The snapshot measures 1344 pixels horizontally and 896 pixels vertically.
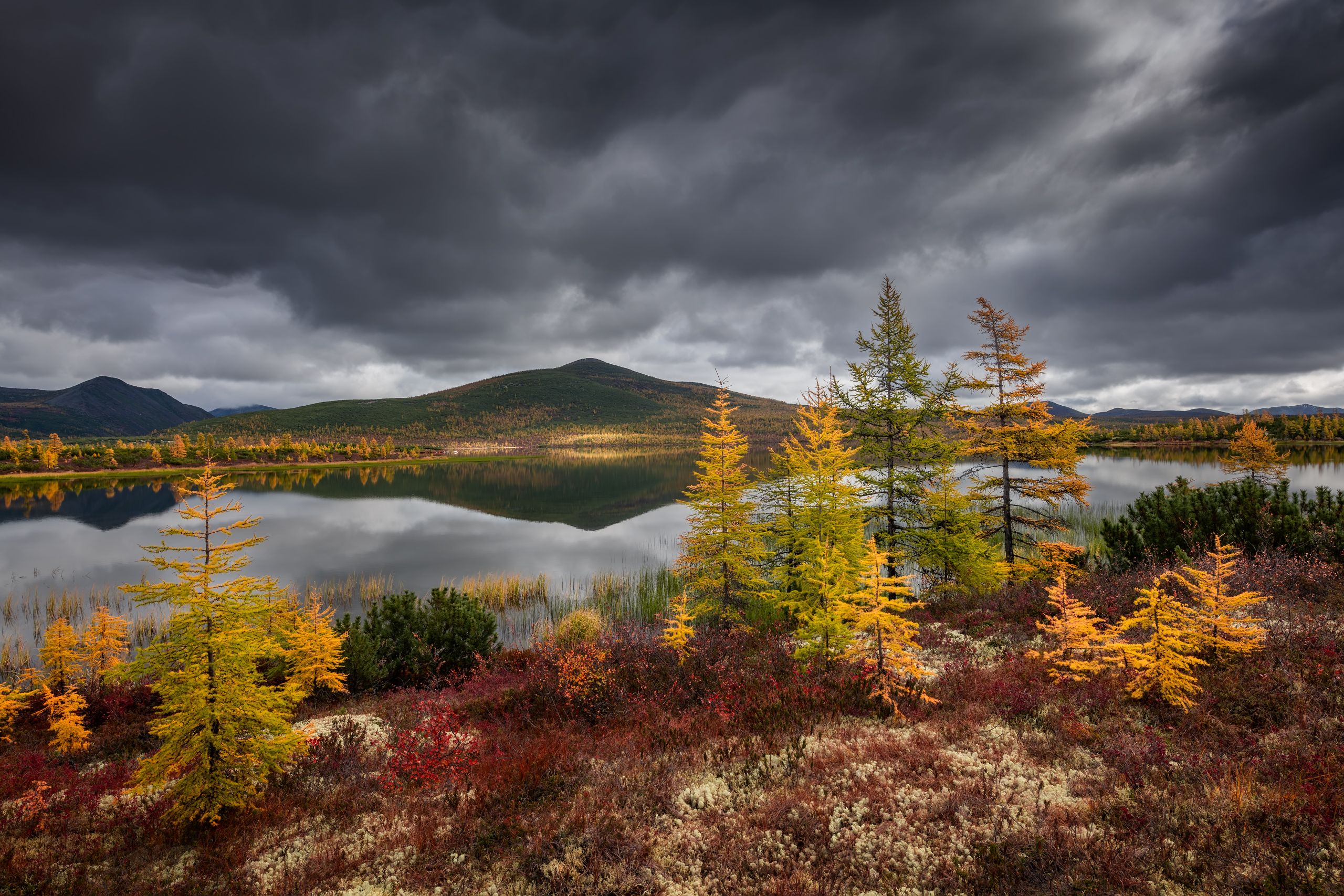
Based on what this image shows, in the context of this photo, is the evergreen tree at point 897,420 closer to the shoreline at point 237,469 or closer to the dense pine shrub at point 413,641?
the dense pine shrub at point 413,641

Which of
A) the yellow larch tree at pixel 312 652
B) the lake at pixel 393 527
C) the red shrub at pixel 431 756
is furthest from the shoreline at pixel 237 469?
the red shrub at pixel 431 756

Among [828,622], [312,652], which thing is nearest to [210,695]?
[312,652]

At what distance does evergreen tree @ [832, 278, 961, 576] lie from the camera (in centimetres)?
1856

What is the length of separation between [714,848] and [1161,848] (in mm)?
3857

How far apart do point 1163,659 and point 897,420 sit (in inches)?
501

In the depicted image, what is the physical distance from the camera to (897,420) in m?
19.0

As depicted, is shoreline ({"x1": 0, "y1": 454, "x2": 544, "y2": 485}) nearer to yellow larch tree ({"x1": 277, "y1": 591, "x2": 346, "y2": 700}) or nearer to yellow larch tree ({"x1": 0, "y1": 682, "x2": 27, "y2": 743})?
yellow larch tree ({"x1": 0, "y1": 682, "x2": 27, "y2": 743})

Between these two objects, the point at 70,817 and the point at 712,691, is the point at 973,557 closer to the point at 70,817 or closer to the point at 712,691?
the point at 712,691

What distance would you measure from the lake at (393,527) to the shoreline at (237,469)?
507 cm

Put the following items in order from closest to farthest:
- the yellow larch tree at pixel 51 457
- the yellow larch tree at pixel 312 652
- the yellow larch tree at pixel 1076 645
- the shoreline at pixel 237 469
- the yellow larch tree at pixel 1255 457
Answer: the yellow larch tree at pixel 1076 645 → the yellow larch tree at pixel 312 652 → the yellow larch tree at pixel 1255 457 → the shoreline at pixel 237 469 → the yellow larch tree at pixel 51 457

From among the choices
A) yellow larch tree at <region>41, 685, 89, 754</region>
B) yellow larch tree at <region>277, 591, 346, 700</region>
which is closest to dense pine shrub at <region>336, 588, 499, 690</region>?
yellow larch tree at <region>277, 591, 346, 700</region>

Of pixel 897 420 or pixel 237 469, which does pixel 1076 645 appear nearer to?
pixel 897 420

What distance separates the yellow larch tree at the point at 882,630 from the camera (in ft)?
25.7

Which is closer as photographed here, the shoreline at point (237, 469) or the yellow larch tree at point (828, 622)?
the yellow larch tree at point (828, 622)
